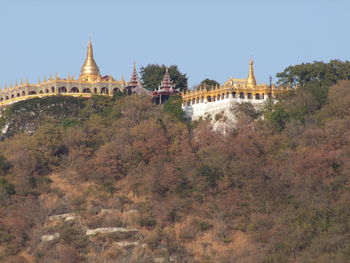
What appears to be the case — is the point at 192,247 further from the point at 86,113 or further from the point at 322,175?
the point at 86,113

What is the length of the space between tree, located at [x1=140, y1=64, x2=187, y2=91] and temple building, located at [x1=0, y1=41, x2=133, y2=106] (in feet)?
5.22

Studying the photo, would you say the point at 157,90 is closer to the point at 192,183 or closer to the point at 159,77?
the point at 159,77

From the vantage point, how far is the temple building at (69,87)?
96062mm

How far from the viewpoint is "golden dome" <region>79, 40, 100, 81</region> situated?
9912 cm

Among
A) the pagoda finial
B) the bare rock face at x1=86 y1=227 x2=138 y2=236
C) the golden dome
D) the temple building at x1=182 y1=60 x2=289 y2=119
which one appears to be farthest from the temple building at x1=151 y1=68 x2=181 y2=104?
the bare rock face at x1=86 y1=227 x2=138 y2=236

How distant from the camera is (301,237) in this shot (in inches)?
2768

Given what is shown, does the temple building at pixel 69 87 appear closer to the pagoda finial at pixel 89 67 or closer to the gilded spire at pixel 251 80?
the pagoda finial at pixel 89 67

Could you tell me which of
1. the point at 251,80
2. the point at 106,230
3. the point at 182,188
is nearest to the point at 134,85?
the point at 251,80

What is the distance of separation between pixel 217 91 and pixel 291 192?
1279 cm

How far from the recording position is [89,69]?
100188 millimetres

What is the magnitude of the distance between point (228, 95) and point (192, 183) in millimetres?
9333

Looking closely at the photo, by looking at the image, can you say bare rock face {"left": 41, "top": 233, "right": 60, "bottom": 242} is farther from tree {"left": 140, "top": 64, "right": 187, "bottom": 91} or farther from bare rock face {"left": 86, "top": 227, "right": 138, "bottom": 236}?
tree {"left": 140, "top": 64, "right": 187, "bottom": 91}

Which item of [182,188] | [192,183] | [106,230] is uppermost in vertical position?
[192,183]

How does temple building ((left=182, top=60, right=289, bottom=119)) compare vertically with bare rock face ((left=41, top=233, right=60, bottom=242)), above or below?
above
